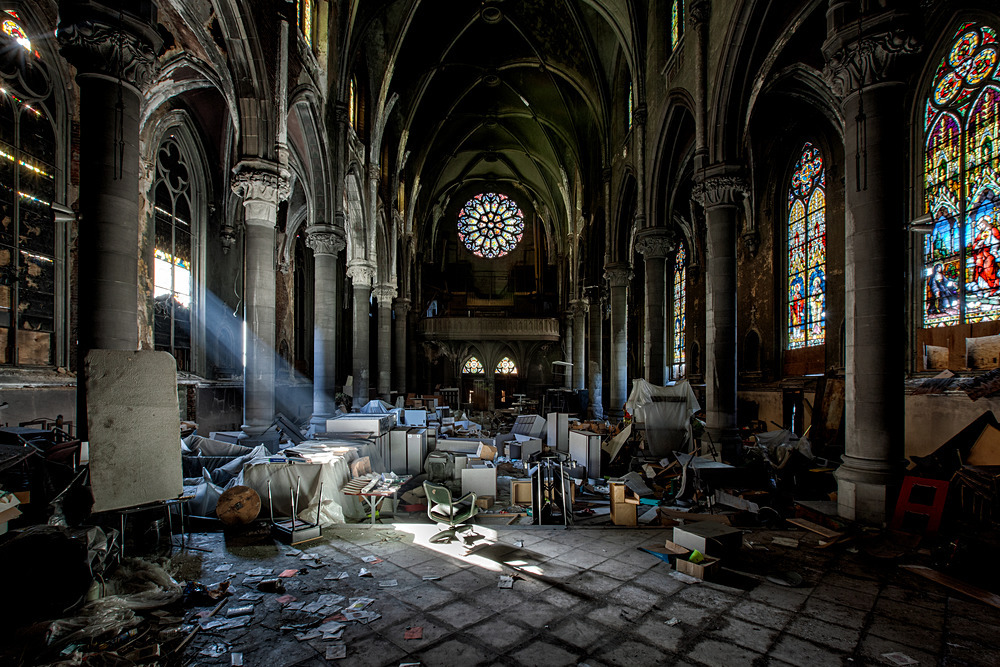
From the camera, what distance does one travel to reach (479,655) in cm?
334

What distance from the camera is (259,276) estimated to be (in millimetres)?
9734

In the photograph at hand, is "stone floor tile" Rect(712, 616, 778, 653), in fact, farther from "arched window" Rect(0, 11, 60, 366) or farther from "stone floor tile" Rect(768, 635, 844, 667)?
"arched window" Rect(0, 11, 60, 366)

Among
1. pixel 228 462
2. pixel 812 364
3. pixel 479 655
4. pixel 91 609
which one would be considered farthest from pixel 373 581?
pixel 812 364

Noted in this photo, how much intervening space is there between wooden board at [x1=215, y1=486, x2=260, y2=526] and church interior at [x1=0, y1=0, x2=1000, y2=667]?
3 cm

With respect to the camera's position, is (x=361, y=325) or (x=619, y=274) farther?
(x=619, y=274)

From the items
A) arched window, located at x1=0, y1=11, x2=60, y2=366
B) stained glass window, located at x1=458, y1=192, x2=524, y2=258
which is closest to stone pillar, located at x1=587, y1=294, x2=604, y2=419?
stained glass window, located at x1=458, y1=192, x2=524, y2=258

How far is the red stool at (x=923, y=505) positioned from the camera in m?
5.43

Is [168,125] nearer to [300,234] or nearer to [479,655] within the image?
[300,234]

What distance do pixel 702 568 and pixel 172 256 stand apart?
1463 centimetres

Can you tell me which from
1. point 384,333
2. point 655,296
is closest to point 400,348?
point 384,333

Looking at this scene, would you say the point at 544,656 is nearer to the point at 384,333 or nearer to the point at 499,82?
the point at 384,333

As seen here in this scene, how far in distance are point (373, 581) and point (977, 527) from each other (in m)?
6.11

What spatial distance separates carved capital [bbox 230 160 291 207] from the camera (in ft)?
30.4

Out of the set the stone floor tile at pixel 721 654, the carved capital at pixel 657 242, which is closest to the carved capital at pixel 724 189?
the carved capital at pixel 657 242
